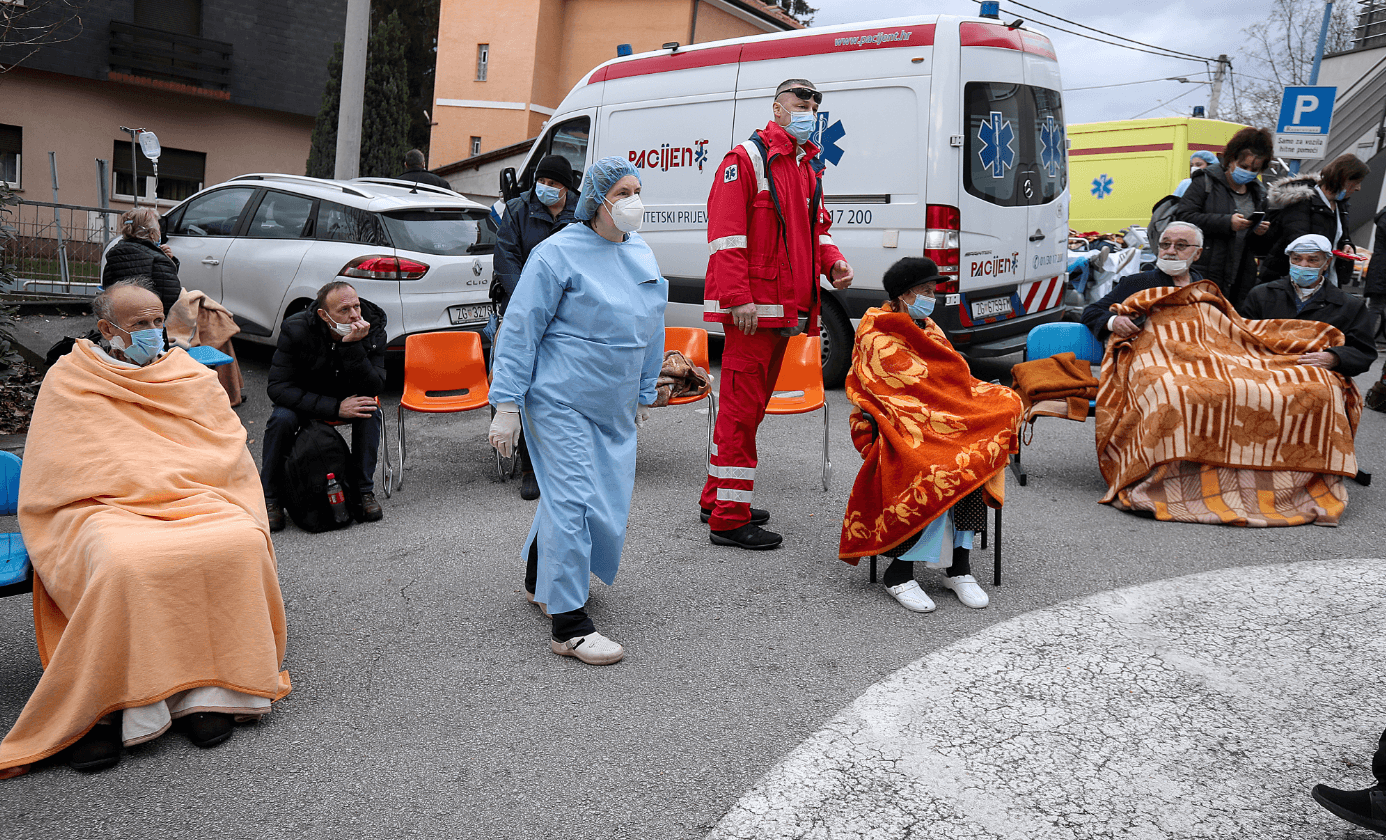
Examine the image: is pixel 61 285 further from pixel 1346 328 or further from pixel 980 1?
pixel 1346 328

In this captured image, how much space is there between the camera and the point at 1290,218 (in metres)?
7.25

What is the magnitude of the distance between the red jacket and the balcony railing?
64.5 feet

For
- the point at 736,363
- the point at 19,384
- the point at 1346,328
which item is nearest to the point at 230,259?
the point at 19,384

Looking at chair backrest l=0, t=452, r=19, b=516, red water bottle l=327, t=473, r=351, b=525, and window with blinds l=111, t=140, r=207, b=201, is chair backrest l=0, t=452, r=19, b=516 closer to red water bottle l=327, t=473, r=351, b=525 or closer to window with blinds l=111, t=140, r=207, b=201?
red water bottle l=327, t=473, r=351, b=525

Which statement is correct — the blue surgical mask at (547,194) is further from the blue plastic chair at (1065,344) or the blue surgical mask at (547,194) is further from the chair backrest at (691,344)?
the blue plastic chair at (1065,344)

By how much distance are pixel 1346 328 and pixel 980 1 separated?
3.84m

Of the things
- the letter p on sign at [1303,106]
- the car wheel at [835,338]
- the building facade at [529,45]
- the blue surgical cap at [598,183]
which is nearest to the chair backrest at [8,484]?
the blue surgical cap at [598,183]

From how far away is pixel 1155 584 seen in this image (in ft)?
15.8

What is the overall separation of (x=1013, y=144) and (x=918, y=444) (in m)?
4.62

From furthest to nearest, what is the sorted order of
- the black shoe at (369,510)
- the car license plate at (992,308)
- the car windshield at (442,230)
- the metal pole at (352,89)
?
the metal pole at (352,89)
the car license plate at (992,308)
the car windshield at (442,230)
the black shoe at (369,510)

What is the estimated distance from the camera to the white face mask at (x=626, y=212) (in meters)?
3.97

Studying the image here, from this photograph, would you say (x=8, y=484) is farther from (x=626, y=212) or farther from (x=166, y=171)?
(x=166, y=171)

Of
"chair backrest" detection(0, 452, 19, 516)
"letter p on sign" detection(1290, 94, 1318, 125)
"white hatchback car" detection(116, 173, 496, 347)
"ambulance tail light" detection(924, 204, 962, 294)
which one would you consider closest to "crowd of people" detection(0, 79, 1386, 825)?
"chair backrest" detection(0, 452, 19, 516)

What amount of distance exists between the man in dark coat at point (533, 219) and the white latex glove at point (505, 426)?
2.24 metres
